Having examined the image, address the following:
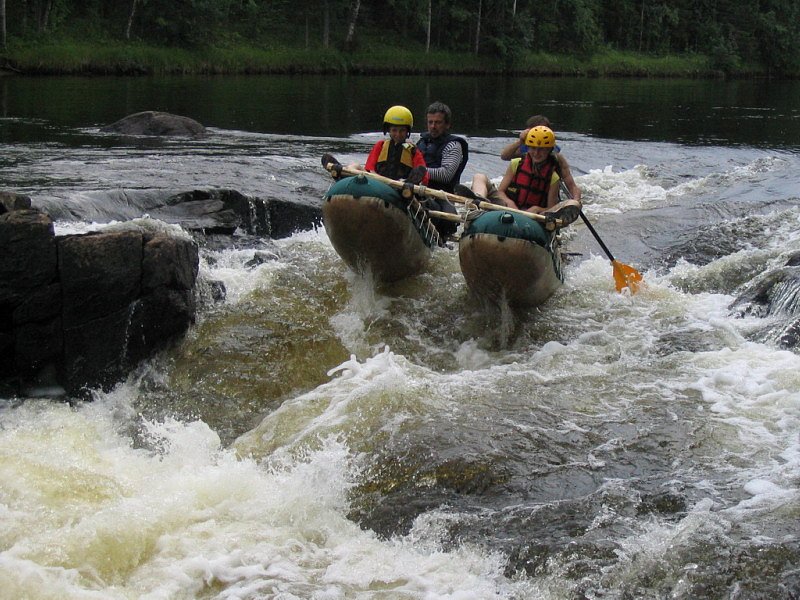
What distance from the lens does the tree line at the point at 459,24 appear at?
36906mm

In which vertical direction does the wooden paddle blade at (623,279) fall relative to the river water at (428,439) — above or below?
above

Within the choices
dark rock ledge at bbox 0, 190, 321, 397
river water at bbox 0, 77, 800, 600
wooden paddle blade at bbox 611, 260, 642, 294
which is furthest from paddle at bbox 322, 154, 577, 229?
dark rock ledge at bbox 0, 190, 321, 397

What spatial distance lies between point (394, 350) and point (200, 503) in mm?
2788

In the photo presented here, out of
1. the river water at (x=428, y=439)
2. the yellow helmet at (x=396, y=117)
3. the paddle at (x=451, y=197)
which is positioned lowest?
the river water at (x=428, y=439)

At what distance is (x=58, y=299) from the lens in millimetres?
6793

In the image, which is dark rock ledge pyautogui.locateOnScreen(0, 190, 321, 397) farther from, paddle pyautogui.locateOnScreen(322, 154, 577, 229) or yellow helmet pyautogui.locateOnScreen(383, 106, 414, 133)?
yellow helmet pyautogui.locateOnScreen(383, 106, 414, 133)

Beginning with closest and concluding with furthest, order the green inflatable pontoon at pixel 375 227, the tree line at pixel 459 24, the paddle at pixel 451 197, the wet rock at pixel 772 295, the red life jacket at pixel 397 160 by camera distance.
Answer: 1. the paddle at pixel 451 197
2. the green inflatable pontoon at pixel 375 227
3. the wet rock at pixel 772 295
4. the red life jacket at pixel 397 160
5. the tree line at pixel 459 24

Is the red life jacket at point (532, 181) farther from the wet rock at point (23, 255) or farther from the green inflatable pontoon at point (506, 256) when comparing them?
the wet rock at point (23, 255)

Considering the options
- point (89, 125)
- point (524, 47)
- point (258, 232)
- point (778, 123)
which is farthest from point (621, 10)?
point (258, 232)

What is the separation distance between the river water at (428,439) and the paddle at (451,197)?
95 cm

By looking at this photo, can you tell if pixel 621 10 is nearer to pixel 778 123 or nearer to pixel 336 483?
pixel 778 123

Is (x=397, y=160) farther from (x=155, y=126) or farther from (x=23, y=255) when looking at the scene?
(x=155, y=126)

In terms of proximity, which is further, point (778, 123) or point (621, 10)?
point (621, 10)

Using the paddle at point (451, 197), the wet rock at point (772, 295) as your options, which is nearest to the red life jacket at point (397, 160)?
the paddle at point (451, 197)
